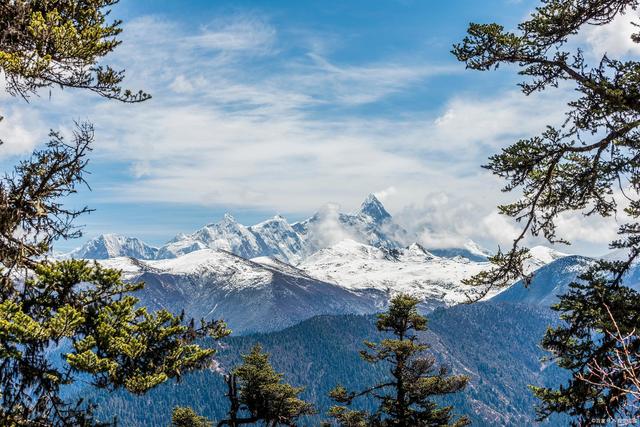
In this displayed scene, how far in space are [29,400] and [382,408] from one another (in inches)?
812

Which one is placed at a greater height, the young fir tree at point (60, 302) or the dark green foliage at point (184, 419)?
the young fir tree at point (60, 302)

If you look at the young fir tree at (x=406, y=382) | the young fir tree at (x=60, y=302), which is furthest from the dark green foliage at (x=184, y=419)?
the young fir tree at (x=60, y=302)

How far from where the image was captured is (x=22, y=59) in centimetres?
961

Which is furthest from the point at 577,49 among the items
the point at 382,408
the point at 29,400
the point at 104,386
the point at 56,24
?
the point at 382,408

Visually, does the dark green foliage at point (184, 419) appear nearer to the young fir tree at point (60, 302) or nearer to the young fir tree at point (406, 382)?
the young fir tree at point (406, 382)

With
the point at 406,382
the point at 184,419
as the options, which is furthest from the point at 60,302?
the point at 184,419

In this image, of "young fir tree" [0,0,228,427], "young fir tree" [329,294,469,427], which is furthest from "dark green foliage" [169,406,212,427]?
"young fir tree" [0,0,228,427]

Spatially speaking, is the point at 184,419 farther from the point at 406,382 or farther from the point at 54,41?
the point at 54,41

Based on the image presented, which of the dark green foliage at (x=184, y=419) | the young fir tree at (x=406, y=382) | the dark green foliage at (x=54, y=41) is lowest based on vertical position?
the dark green foliage at (x=184, y=419)

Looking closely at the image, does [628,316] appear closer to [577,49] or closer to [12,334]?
[577,49]

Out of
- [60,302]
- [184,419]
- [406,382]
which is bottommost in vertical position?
[184,419]

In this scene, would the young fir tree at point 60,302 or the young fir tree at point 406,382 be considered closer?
the young fir tree at point 60,302

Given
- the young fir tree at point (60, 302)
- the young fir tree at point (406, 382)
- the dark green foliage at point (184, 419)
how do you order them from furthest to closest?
1. the dark green foliage at point (184, 419)
2. the young fir tree at point (406, 382)
3. the young fir tree at point (60, 302)

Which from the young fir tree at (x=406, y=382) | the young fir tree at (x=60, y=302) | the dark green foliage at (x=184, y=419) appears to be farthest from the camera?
the dark green foliage at (x=184, y=419)
